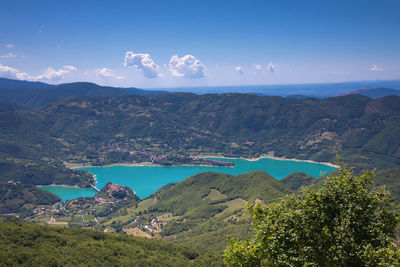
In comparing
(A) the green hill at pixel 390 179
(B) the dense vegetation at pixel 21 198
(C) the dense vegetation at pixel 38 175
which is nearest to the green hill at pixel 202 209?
(A) the green hill at pixel 390 179

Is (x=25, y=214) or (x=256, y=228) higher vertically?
(x=256, y=228)

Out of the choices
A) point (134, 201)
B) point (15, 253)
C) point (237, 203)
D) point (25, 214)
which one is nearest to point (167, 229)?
point (237, 203)

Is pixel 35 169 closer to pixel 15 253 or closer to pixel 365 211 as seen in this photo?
pixel 15 253

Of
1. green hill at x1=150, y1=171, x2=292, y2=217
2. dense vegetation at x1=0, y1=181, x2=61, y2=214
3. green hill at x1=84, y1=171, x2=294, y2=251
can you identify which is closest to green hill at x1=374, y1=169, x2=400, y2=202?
green hill at x1=150, y1=171, x2=292, y2=217

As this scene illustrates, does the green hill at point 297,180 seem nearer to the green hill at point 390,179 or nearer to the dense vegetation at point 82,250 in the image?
the green hill at point 390,179

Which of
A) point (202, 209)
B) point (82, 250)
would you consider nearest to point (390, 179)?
point (202, 209)

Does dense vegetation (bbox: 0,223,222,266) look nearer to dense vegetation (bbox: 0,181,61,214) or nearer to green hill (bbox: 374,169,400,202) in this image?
green hill (bbox: 374,169,400,202)
